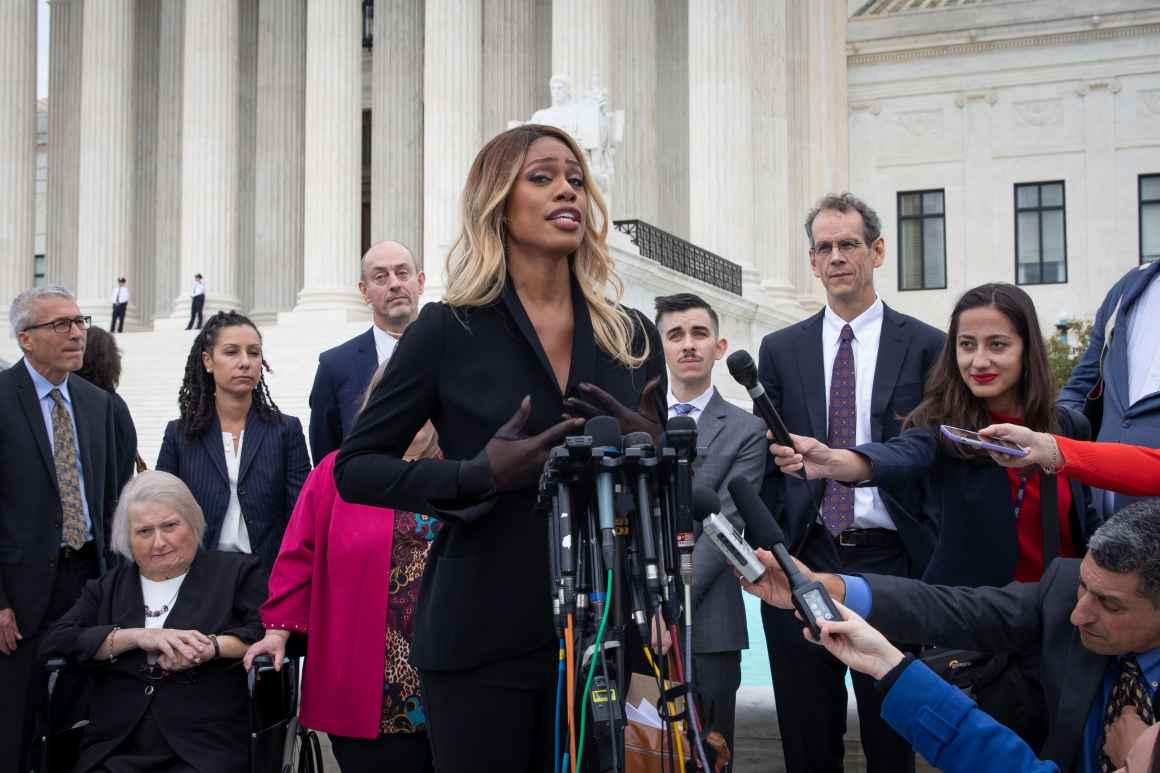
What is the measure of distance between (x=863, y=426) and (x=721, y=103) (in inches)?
920

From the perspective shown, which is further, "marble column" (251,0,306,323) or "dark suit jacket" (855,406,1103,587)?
"marble column" (251,0,306,323)

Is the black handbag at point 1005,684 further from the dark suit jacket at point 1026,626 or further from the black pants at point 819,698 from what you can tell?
the black pants at point 819,698

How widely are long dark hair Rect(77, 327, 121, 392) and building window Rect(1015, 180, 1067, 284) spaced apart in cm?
3107

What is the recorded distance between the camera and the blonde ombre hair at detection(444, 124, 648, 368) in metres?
3.50

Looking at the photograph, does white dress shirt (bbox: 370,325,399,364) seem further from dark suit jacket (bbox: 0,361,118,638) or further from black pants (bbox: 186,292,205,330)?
black pants (bbox: 186,292,205,330)

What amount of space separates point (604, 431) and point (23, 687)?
4373 mm

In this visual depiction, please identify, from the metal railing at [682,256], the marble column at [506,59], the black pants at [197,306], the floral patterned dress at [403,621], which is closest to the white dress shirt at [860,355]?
the floral patterned dress at [403,621]

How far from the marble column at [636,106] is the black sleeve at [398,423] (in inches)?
1038

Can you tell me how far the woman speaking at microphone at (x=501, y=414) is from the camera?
329 cm

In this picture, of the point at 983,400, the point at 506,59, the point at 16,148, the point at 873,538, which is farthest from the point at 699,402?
A: the point at 16,148

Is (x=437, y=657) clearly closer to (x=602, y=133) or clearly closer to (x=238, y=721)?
(x=238, y=721)

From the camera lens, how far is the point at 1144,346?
496cm

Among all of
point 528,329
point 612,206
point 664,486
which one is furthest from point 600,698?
point 612,206

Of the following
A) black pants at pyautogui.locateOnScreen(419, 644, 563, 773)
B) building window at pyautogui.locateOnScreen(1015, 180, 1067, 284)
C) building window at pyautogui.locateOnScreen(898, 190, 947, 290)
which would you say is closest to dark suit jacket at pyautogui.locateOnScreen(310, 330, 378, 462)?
black pants at pyautogui.locateOnScreen(419, 644, 563, 773)
